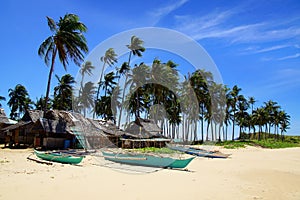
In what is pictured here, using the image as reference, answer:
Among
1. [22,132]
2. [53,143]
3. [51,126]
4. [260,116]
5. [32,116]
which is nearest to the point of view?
[53,143]

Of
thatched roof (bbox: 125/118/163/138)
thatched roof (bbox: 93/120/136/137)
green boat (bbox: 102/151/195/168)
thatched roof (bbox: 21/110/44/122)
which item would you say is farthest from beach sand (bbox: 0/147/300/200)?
thatched roof (bbox: 125/118/163/138)

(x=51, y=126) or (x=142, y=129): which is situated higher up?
(x=51, y=126)

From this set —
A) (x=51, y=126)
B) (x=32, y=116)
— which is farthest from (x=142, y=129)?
(x=32, y=116)

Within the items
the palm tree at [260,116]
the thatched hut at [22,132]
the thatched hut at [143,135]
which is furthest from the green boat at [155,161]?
the palm tree at [260,116]

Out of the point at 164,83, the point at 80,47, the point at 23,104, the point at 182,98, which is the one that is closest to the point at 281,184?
the point at 80,47

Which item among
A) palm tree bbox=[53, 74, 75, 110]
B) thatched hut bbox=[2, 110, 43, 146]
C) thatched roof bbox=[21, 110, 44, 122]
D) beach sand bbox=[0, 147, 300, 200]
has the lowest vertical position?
beach sand bbox=[0, 147, 300, 200]

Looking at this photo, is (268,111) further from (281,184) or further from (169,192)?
(169,192)

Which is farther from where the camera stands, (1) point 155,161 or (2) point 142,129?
(2) point 142,129

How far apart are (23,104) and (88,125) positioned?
2166cm

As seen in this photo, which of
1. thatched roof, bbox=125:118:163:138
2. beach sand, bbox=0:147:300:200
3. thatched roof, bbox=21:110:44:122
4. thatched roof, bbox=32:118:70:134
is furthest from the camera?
thatched roof, bbox=125:118:163:138

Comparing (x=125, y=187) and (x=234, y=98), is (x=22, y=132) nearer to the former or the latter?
(x=125, y=187)

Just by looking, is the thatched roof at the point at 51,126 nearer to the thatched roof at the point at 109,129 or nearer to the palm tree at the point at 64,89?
the thatched roof at the point at 109,129

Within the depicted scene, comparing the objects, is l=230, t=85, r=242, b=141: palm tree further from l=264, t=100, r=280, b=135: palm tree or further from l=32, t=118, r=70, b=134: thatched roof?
l=32, t=118, r=70, b=134: thatched roof

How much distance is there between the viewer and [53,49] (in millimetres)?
20484
